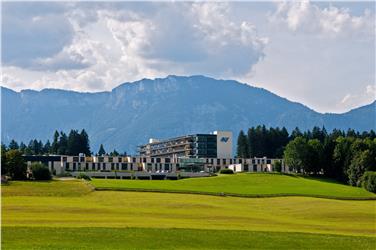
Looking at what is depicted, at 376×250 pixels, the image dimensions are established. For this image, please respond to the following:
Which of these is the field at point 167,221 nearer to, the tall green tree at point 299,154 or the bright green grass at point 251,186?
the bright green grass at point 251,186

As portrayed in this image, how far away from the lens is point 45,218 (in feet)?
220

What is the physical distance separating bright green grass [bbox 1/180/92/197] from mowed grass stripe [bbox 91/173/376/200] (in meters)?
3.94

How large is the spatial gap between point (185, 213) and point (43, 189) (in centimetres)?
4024

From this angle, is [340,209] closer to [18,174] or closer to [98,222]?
[98,222]

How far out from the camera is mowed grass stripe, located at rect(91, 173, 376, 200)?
12475 centimetres

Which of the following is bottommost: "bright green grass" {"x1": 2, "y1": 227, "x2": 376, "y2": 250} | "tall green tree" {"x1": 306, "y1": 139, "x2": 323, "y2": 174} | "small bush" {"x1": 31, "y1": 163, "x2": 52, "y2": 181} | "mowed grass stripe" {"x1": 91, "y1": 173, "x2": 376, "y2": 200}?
"bright green grass" {"x1": 2, "y1": 227, "x2": 376, "y2": 250}

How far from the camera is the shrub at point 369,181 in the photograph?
139 metres

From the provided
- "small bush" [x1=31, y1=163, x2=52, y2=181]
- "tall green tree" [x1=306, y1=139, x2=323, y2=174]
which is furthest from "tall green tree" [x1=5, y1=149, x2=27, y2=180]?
"tall green tree" [x1=306, y1=139, x2=323, y2=174]

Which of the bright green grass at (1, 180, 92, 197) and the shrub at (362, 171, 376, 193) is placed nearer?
the bright green grass at (1, 180, 92, 197)

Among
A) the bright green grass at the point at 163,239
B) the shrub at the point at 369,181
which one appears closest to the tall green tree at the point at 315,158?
the shrub at the point at 369,181

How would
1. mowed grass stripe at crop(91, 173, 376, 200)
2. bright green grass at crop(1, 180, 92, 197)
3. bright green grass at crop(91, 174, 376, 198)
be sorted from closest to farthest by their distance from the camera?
bright green grass at crop(1, 180, 92, 197) < mowed grass stripe at crop(91, 173, 376, 200) < bright green grass at crop(91, 174, 376, 198)

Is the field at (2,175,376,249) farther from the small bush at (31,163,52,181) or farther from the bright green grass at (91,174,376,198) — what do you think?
the small bush at (31,163,52,181)

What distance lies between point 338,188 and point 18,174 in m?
65.3

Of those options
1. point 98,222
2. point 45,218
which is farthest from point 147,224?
point 45,218
